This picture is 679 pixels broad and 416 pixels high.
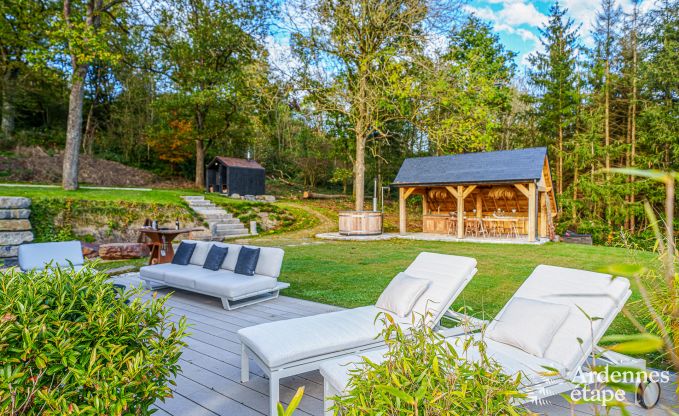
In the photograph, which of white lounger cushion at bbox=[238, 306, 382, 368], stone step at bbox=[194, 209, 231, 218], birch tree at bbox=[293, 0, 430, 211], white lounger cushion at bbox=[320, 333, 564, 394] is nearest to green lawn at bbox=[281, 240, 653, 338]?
white lounger cushion at bbox=[320, 333, 564, 394]

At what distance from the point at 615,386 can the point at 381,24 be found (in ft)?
46.2

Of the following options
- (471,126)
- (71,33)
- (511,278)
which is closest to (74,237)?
(71,33)

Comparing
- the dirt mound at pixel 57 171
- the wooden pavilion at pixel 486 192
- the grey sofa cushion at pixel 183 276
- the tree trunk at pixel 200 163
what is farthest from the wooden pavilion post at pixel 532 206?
Answer: the dirt mound at pixel 57 171

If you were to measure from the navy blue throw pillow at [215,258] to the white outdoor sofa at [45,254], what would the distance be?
164cm

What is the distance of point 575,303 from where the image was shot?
9.55 ft

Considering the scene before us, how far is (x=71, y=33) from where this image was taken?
34.0 feet

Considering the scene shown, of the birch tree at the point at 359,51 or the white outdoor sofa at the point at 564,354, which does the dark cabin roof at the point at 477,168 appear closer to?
the birch tree at the point at 359,51

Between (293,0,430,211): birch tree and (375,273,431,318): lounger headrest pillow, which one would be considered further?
(293,0,430,211): birch tree

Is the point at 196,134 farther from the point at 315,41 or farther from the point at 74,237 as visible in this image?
the point at 74,237

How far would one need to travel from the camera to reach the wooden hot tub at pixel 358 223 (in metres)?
13.6

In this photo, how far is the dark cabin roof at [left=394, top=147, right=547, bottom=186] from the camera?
40.7 feet

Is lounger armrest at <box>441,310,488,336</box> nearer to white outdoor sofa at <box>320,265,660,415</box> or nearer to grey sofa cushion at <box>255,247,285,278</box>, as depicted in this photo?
white outdoor sofa at <box>320,265,660,415</box>

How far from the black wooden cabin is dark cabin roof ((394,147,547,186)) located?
768 centimetres

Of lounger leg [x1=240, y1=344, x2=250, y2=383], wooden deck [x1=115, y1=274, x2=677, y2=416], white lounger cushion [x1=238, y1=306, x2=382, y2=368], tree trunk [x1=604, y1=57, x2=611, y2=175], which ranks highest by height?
tree trunk [x1=604, y1=57, x2=611, y2=175]
